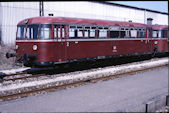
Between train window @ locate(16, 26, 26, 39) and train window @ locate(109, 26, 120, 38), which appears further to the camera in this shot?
train window @ locate(109, 26, 120, 38)

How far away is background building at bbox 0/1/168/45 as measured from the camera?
2142cm

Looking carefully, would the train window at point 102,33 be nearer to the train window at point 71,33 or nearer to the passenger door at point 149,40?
the train window at point 71,33

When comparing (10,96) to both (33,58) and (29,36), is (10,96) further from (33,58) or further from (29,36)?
(29,36)

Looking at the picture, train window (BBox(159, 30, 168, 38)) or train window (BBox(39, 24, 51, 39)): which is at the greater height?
train window (BBox(159, 30, 168, 38))

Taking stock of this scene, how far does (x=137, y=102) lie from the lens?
6992 mm

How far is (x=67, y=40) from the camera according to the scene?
11.6m

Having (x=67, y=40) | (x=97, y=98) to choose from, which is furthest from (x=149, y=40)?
(x=97, y=98)

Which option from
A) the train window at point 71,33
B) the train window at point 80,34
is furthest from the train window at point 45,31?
the train window at point 80,34

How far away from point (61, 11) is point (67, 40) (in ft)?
46.4

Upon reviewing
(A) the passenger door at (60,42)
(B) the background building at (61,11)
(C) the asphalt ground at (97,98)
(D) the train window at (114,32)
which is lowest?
(C) the asphalt ground at (97,98)

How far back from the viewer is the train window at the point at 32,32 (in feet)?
36.2

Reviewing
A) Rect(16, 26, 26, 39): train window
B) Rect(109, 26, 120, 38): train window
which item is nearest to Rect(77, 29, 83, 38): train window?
Rect(109, 26, 120, 38): train window

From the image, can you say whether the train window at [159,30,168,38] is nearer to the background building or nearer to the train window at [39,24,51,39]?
the background building

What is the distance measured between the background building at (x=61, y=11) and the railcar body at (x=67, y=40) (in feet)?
33.7
